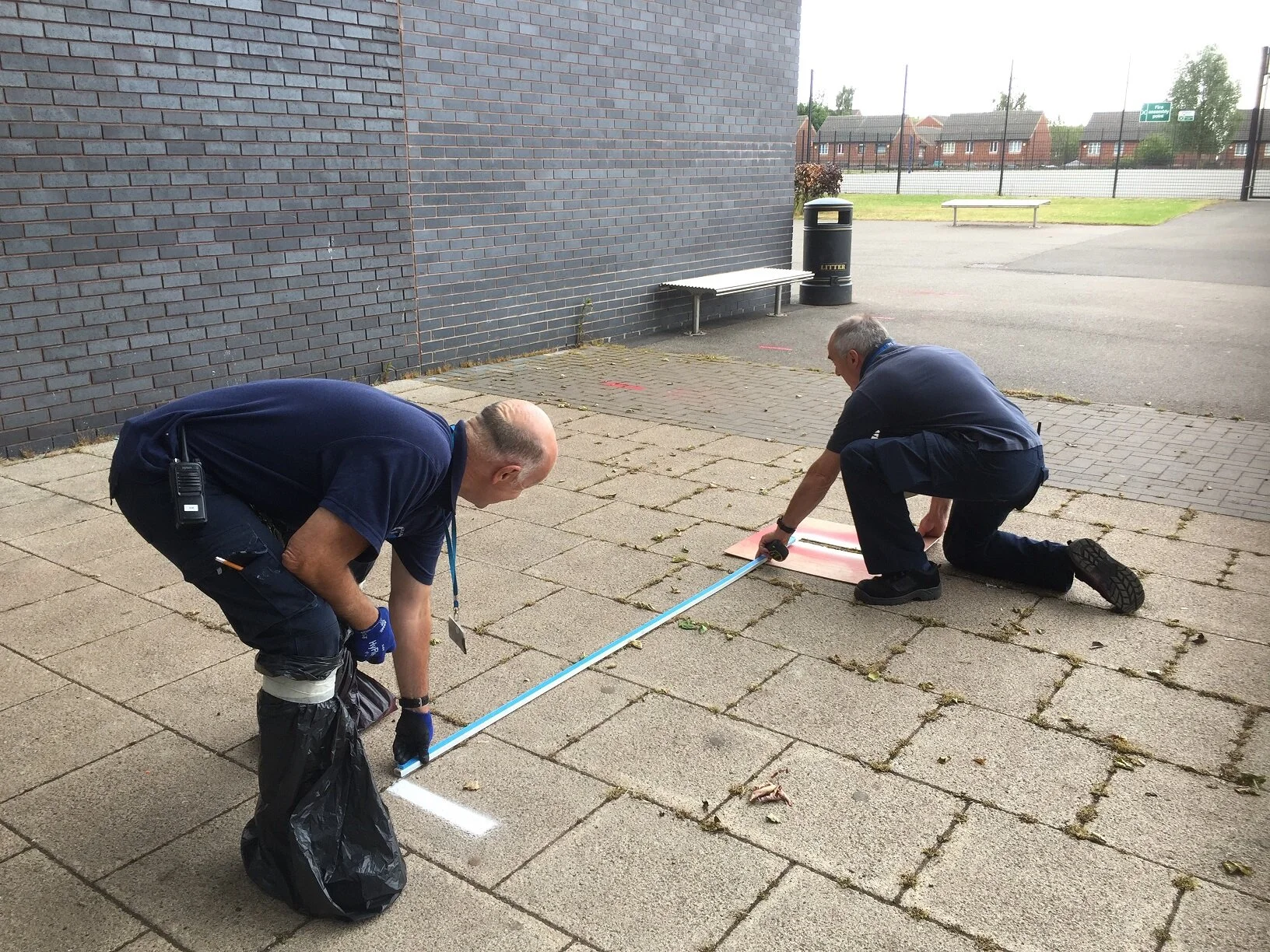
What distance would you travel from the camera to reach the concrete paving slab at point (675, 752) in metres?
3.07

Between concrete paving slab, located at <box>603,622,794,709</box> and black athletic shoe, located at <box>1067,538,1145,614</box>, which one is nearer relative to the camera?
concrete paving slab, located at <box>603,622,794,709</box>

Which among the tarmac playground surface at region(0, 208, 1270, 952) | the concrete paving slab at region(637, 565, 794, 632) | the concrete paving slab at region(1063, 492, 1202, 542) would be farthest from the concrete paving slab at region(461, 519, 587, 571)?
the concrete paving slab at region(1063, 492, 1202, 542)

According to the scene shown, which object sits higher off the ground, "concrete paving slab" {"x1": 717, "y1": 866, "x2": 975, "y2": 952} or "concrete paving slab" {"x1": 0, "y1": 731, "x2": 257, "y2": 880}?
"concrete paving slab" {"x1": 717, "y1": 866, "x2": 975, "y2": 952}

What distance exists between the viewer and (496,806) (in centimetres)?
299

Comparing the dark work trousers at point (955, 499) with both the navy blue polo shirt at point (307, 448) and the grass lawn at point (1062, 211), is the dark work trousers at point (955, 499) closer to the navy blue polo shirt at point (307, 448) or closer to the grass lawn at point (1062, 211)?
the navy blue polo shirt at point (307, 448)

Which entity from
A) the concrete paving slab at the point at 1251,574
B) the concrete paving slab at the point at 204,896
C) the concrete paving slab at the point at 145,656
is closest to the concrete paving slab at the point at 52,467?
the concrete paving slab at the point at 145,656

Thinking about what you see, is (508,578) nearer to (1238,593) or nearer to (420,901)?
(420,901)

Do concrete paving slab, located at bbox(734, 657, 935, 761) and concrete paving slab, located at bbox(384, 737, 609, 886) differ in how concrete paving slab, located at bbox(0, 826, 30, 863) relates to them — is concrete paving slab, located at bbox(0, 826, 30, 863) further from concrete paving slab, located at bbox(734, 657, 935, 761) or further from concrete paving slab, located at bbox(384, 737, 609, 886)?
concrete paving slab, located at bbox(734, 657, 935, 761)

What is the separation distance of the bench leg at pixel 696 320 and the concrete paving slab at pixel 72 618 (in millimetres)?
7604

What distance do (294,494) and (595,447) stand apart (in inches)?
176

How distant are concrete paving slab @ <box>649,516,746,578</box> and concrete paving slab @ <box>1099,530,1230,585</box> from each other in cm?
160

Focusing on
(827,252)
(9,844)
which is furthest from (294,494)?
(827,252)

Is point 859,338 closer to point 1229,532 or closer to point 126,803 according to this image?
point 1229,532

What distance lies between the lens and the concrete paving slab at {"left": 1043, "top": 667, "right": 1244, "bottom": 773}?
3.26 meters
